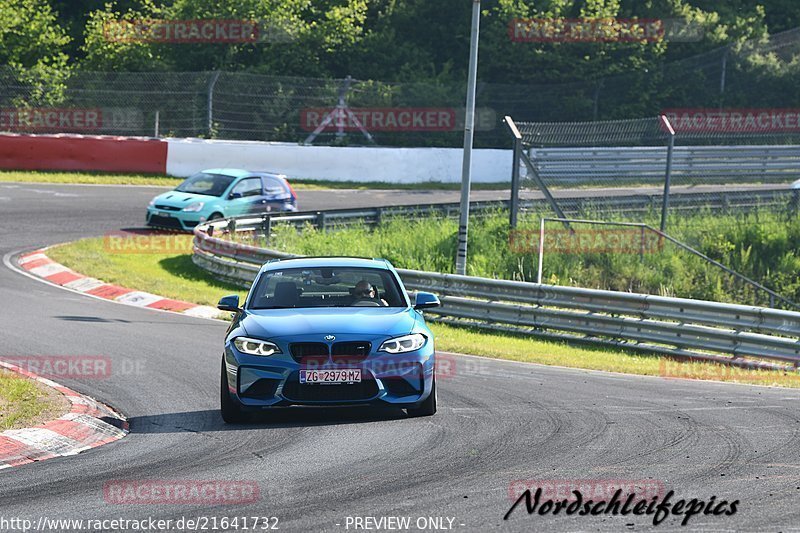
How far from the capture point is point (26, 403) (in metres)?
10.1

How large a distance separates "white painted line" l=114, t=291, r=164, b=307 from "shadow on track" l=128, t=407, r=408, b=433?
900 cm

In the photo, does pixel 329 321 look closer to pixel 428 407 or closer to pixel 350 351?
pixel 350 351

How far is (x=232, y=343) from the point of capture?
9.66 metres

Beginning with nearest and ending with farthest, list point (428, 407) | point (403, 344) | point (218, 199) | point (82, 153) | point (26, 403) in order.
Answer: point (403, 344)
point (428, 407)
point (26, 403)
point (218, 199)
point (82, 153)

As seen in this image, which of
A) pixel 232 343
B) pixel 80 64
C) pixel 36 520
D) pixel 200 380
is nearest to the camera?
pixel 36 520

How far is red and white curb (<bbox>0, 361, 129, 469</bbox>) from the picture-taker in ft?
27.7

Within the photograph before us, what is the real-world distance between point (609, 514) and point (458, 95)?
3635 cm

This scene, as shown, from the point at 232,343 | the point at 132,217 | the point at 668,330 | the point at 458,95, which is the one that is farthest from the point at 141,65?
the point at 232,343

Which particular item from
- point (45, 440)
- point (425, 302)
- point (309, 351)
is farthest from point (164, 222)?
point (45, 440)

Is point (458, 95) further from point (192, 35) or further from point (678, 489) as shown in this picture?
point (678, 489)

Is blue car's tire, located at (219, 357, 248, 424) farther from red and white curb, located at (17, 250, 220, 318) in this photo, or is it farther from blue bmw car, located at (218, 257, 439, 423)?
red and white curb, located at (17, 250, 220, 318)

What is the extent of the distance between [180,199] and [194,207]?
421mm

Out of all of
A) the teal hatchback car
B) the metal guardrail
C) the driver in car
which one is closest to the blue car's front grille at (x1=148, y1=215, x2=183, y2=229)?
the teal hatchback car

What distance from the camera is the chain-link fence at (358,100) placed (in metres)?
34.7
